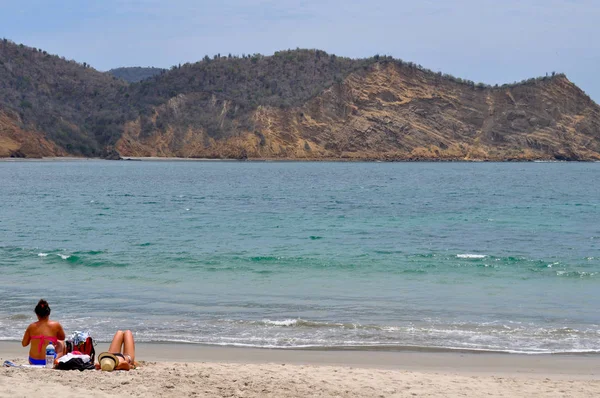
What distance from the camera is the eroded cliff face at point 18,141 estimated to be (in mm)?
108312

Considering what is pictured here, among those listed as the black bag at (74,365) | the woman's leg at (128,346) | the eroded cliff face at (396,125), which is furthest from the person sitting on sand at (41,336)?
A: the eroded cliff face at (396,125)

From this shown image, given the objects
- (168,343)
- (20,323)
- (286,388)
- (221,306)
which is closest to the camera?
(286,388)

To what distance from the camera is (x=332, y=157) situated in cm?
11906

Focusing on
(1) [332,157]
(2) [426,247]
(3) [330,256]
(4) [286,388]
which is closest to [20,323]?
(4) [286,388]

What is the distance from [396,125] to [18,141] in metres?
55.4

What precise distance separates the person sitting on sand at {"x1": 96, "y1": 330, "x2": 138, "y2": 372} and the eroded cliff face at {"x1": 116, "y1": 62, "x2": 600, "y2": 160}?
358 feet

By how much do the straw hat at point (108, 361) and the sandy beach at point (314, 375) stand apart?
0.13 m

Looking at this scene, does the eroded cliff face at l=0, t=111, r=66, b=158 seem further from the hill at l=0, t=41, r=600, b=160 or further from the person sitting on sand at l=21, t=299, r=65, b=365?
the person sitting on sand at l=21, t=299, r=65, b=365

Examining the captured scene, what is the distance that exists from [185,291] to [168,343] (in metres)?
4.43

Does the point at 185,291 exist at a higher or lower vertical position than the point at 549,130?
lower

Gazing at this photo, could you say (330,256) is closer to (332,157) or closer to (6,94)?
(332,157)

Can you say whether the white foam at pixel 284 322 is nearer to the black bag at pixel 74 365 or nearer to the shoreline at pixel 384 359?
the shoreline at pixel 384 359

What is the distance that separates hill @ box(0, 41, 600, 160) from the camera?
118 metres

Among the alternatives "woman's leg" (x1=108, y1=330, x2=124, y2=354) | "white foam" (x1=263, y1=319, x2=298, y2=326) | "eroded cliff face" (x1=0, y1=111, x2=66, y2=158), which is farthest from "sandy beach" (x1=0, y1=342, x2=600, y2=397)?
"eroded cliff face" (x1=0, y1=111, x2=66, y2=158)
